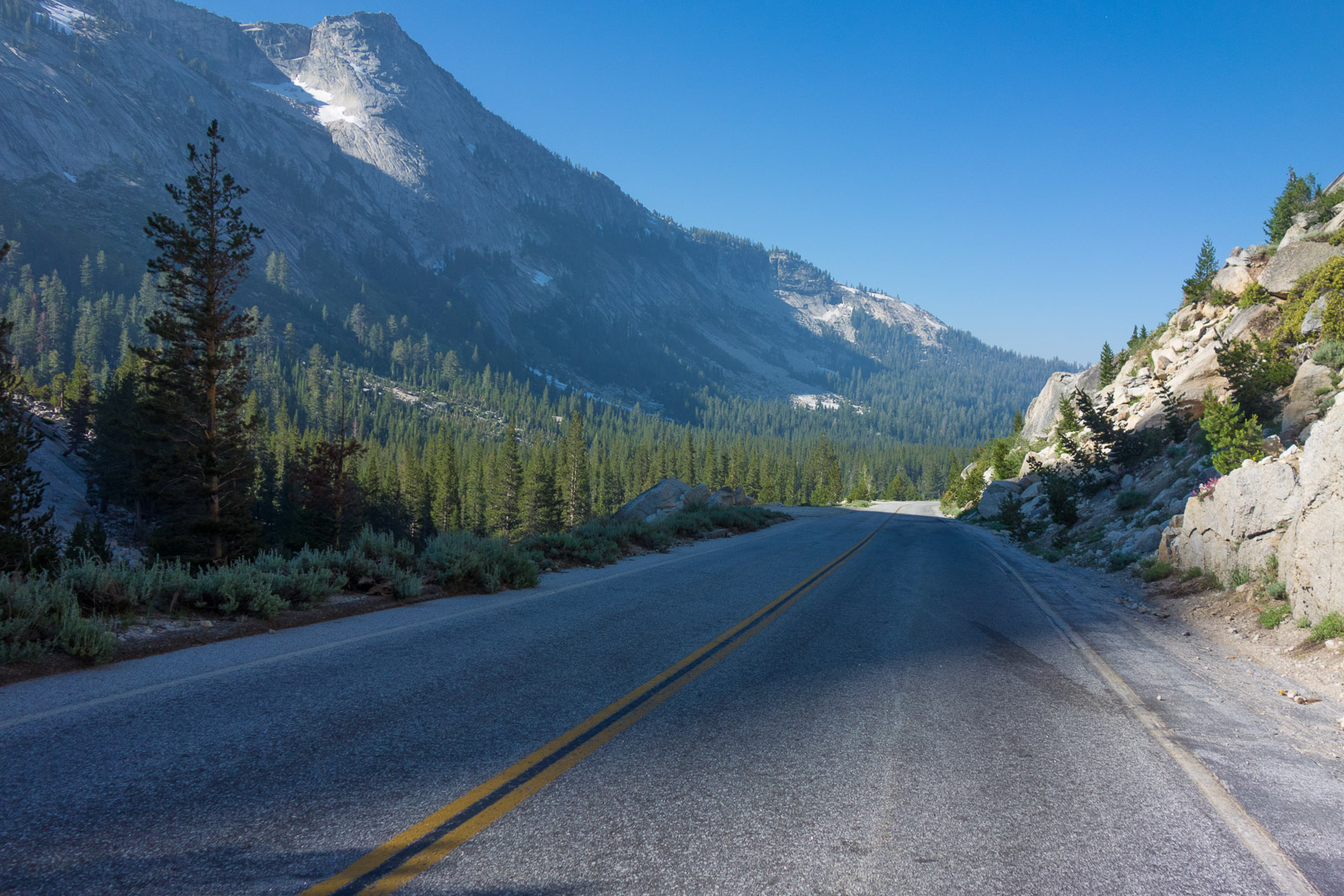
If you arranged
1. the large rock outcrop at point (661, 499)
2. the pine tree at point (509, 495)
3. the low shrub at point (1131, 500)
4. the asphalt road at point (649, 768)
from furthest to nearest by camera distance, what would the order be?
the pine tree at point (509, 495), the large rock outcrop at point (661, 499), the low shrub at point (1131, 500), the asphalt road at point (649, 768)

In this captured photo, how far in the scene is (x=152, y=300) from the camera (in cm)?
14862

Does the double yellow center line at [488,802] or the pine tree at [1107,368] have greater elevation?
the pine tree at [1107,368]

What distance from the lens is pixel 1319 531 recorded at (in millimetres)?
7707

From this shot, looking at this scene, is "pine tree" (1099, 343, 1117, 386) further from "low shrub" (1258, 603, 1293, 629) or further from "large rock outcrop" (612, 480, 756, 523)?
"low shrub" (1258, 603, 1293, 629)

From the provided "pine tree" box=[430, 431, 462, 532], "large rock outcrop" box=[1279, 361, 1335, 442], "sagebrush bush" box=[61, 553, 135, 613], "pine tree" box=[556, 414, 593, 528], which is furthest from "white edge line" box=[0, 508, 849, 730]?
"pine tree" box=[430, 431, 462, 532]

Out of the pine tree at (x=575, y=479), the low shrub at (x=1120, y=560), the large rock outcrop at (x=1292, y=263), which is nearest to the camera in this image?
the low shrub at (x=1120, y=560)

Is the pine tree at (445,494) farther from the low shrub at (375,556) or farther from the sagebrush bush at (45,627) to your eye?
the sagebrush bush at (45,627)

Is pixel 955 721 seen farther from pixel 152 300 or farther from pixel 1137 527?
pixel 152 300

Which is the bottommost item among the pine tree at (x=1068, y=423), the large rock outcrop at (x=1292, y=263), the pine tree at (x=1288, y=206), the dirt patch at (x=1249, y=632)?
the dirt patch at (x=1249, y=632)

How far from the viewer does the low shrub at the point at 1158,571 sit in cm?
1177

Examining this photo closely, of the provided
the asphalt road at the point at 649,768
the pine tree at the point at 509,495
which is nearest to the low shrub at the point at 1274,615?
the asphalt road at the point at 649,768

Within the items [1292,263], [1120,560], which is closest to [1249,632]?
[1120,560]

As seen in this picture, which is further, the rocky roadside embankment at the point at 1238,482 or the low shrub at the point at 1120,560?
the low shrub at the point at 1120,560

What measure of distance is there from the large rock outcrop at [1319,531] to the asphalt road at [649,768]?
1837 mm
